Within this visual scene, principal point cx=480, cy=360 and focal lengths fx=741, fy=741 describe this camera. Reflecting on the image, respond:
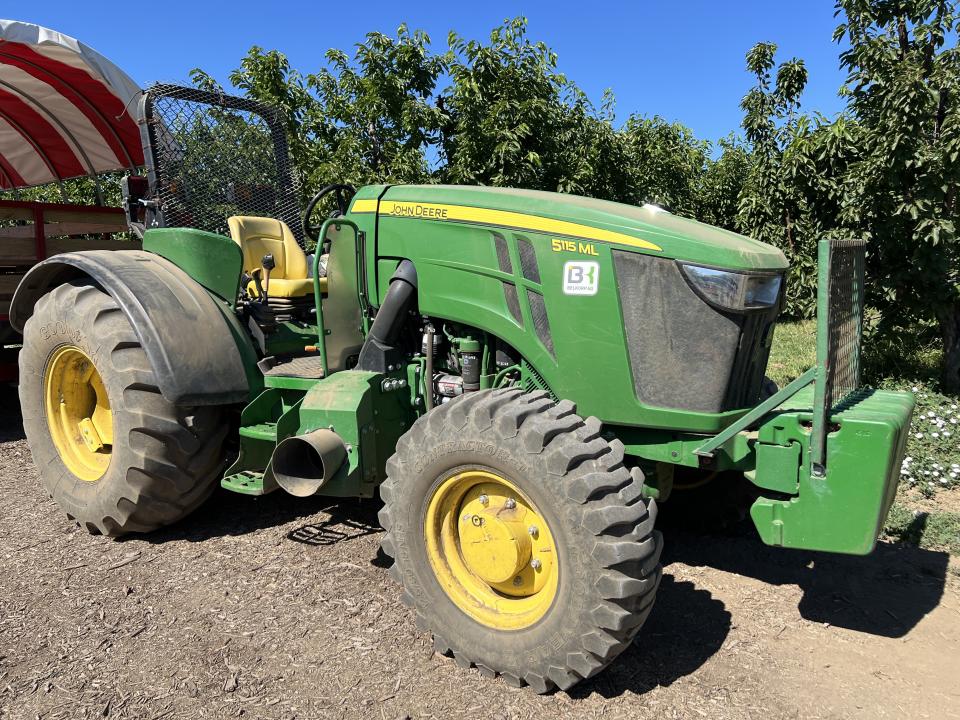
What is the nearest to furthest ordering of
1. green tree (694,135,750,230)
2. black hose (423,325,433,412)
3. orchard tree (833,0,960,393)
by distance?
black hose (423,325,433,412), orchard tree (833,0,960,393), green tree (694,135,750,230)

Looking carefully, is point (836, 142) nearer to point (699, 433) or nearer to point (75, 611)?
point (699, 433)

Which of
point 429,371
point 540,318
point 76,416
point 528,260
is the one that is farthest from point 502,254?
point 76,416

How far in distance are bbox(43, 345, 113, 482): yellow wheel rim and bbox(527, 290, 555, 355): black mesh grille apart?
105 inches

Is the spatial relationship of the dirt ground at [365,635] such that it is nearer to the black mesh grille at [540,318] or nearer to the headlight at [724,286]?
the black mesh grille at [540,318]

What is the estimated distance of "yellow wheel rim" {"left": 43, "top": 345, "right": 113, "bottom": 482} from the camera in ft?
14.2

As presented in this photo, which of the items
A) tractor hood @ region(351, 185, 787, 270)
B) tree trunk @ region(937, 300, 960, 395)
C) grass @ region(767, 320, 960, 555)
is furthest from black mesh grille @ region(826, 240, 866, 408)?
tree trunk @ region(937, 300, 960, 395)

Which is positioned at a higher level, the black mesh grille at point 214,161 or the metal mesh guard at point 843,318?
the black mesh grille at point 214,161

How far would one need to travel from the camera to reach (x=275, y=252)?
194 inches

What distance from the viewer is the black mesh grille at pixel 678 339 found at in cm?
290

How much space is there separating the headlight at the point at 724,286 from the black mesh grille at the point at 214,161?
3.31 metres

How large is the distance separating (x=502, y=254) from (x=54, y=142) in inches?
325

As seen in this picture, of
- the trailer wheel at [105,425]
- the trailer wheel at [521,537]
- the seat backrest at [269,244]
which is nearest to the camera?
the trailer wheel at [521,537]

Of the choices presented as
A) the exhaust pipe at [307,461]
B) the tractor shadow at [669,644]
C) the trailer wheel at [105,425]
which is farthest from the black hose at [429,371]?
the tractor shadow at [669,644]

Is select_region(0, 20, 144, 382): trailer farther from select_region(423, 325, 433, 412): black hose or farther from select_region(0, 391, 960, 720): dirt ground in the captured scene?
select_region(0, 391, 960, 720): dirt ground
